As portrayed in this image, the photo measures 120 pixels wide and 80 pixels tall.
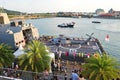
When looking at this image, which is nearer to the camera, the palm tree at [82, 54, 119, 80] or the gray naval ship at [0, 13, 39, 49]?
the palm tree at [82, 54, 119, 80]

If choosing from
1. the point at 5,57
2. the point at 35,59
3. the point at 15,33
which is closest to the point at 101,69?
the point at 35,59

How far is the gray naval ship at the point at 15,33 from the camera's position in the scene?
158 ft

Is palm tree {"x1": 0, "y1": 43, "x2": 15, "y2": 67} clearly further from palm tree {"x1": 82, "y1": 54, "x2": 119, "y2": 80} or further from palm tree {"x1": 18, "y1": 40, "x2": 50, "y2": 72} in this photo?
palm tree {"x1": 82, "y1": 54, "x2": 119, "y2": 80}

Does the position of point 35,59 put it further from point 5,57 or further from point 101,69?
point 101,69

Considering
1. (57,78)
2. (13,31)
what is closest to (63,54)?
(13,31)

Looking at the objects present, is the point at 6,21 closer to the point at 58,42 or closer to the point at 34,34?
the point at 34,34

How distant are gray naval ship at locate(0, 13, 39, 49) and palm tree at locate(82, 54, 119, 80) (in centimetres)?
2645

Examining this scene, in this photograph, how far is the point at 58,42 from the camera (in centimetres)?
5800

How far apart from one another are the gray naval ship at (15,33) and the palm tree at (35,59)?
20.6 m

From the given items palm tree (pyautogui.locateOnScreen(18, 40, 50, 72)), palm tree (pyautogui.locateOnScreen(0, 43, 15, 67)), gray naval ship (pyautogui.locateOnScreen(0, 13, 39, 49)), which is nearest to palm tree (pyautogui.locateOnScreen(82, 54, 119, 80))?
palm tree (pyautogui.locateOnScreen(18, 40, 50, 72))

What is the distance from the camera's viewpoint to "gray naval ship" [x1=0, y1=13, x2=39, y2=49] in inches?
1893

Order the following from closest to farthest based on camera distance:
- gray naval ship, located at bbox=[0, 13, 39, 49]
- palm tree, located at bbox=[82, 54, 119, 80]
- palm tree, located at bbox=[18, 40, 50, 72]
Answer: palm tree, located at bbox=[82, 54, 119, 80] < palm tree, located at bbox=[18, 40, 50, 72] < gray naval ship, located at bbox=[0, 13, 39, 49]

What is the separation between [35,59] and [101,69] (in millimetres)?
7321

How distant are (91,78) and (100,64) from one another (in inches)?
55.7
